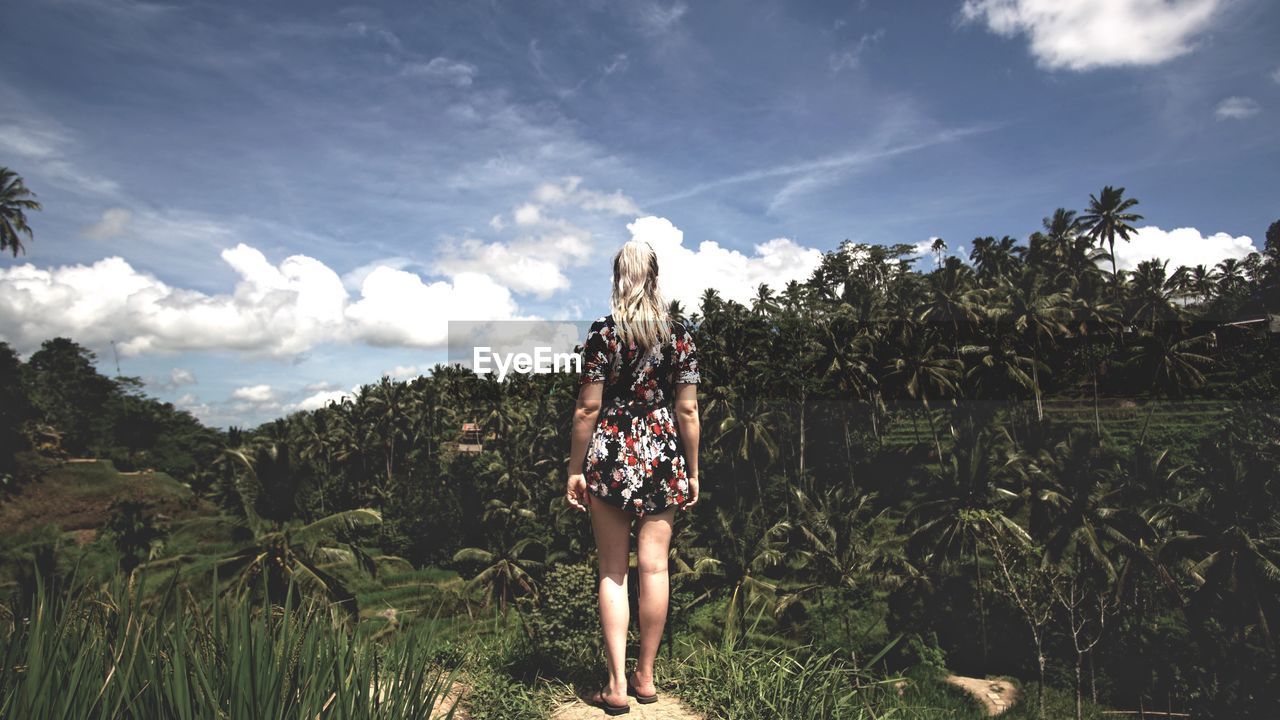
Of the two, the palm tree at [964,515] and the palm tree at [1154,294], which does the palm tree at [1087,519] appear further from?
the palm tree at [1154,294]

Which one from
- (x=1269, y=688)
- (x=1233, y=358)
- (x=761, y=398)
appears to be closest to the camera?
(x=1269, y=688)

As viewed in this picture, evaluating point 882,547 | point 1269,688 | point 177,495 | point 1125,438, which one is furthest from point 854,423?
point 177,495

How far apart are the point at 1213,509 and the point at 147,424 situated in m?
99.6

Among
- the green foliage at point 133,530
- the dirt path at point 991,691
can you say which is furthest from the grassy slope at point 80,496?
the dirt path at point 991,691

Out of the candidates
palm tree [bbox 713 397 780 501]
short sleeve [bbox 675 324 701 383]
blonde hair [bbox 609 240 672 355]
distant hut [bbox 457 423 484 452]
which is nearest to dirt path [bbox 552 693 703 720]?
short sleeve [bbox 675 324 701 383]

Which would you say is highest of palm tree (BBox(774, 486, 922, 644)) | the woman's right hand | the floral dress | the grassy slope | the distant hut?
the floral dress

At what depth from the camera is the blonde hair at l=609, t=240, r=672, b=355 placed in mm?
3635

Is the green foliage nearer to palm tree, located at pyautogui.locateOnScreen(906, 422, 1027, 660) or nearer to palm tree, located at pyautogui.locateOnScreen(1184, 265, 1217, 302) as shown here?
palm tree, located at pyautogui.locateOnScreen(906, 422, 1027, 660)

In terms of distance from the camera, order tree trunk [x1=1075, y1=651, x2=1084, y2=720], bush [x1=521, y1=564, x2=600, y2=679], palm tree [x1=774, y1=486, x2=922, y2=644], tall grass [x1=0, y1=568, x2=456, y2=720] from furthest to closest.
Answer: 1. palm tree [x1=774, y1=486, x2=922, y2=644]
2. tree trunk [x1=1075, y1=651, x2=1084, y2=720]
3. bush [x1=521, y1=564, x2=600, y2=679]
4. tall grass [x1=0, y1=568, x2=456, y2=720]

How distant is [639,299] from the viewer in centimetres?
367

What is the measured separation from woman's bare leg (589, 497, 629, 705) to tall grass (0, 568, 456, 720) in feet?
3.54

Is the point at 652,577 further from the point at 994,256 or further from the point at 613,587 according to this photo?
the point at 994,256

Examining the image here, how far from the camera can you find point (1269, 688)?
3662cm

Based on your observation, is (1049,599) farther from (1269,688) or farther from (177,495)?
(177,495)
